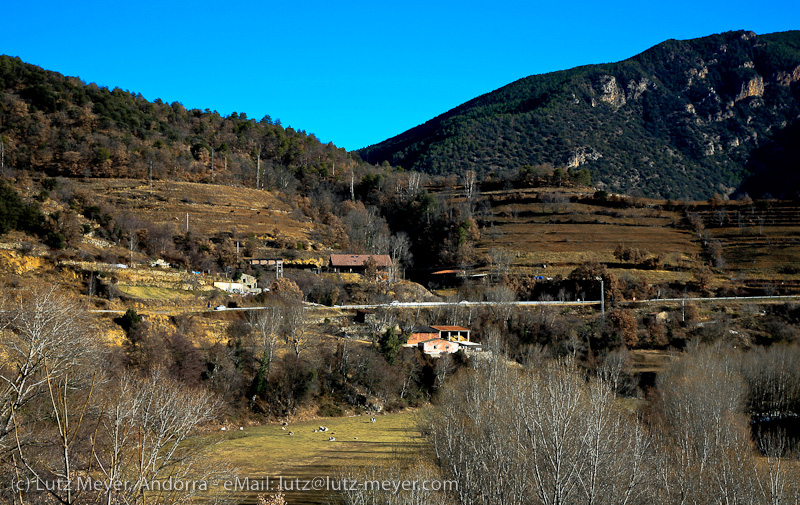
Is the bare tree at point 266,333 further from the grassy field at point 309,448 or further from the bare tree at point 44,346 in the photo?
the bare tree at point 44,346

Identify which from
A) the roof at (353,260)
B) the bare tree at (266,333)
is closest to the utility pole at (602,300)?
the roof at (353,260)

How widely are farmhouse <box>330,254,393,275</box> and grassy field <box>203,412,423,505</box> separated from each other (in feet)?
110

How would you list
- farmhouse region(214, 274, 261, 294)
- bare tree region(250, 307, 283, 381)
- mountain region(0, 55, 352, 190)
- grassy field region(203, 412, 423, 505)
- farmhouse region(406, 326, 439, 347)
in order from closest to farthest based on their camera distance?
grassy field region(203, 412, 423, 505)
bare tree region(250, 307, 283, 381)
farmhouse region(406, 326, 439, 347)
farmhouse region(214, 274, 261, 294)
mountain region(0, 55, 352, 190)

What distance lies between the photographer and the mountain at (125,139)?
298 feet

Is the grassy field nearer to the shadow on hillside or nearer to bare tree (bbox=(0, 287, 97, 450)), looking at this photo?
bare tree (bbox=(0, 287, 97, 450))

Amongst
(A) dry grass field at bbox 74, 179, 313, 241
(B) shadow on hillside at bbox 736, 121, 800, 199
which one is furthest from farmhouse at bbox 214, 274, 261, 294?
(B) shadow on hillside at bbox 736, 121, 800, 199

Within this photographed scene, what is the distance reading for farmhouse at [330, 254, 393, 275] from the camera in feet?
262

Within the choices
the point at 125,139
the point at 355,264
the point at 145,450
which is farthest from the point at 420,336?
the point at 125,139

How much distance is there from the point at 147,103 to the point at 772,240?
376ft

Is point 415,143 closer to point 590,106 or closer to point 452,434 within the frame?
point 590,106

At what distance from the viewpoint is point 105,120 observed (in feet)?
333

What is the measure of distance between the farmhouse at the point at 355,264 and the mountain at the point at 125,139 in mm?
33285

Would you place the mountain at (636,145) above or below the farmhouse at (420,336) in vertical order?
above

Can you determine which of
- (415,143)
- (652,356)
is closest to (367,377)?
(652,356)
